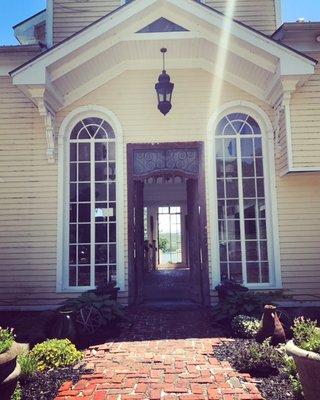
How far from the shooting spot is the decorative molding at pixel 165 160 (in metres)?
7.88

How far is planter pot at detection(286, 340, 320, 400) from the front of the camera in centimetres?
294

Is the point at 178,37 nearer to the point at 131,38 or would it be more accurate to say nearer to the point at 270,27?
the point at 131,38

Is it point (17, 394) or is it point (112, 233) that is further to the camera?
point (112, 233)

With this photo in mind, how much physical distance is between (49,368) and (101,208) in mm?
3928

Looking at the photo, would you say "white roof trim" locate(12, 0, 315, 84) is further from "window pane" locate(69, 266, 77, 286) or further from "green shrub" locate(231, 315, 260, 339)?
"green shrub" locate(231, 315, 260, 339)

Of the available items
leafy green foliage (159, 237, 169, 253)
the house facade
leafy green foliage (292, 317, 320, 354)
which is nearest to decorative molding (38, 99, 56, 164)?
the house facade

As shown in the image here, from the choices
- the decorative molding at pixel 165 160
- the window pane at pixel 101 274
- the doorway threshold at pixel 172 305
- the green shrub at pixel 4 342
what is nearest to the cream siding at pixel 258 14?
the decorative molding at pixel 165 160

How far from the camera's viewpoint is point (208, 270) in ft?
24.7

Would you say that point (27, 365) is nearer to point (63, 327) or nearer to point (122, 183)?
point (63, 327)

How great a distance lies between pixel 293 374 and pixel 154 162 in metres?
5.09

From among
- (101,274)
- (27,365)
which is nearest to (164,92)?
(101,274)

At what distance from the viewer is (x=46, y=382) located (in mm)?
Answer: 3910

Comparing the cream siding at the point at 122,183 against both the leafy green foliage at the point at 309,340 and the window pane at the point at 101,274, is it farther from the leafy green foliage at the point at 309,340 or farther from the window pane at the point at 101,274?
the leafy green foliage at the point at 309,340

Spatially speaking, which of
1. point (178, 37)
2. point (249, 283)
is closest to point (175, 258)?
point (249, 283)
